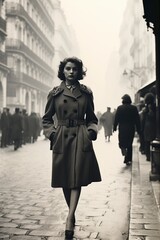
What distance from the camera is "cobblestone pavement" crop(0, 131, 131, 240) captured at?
417 cm

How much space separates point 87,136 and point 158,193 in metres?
2.14

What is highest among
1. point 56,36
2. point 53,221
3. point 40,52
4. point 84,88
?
point 56,36

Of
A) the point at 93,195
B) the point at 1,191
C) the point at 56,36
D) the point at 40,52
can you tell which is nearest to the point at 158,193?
the point at 93,195

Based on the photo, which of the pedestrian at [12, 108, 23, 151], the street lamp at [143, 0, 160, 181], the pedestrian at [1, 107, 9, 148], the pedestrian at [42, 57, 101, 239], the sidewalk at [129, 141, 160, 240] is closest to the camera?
the sidewalk at [129, 141, 160, 240]

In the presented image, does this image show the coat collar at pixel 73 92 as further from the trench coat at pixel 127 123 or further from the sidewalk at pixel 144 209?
the trench coat at pixel 127 123

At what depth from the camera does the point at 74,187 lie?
13.2 ft

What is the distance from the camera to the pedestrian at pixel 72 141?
4059mm

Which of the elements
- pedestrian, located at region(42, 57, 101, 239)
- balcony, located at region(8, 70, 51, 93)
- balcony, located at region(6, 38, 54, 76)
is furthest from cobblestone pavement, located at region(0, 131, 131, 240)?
balcony, located at region(6, 38, 54, 76)

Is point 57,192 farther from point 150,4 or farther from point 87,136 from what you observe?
point 150,4

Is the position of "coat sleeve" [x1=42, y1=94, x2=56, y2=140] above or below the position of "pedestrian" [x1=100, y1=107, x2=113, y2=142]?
below

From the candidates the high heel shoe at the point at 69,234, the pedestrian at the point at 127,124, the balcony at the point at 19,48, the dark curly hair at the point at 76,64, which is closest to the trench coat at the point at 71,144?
the dark curly hair at the point at 76,64

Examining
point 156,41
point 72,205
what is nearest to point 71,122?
point 72,205

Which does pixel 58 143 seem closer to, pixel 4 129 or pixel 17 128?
pixel 17 128

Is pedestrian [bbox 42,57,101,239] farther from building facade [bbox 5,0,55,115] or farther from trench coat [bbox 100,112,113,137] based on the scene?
building facade [bbox 5,0,55,115]
